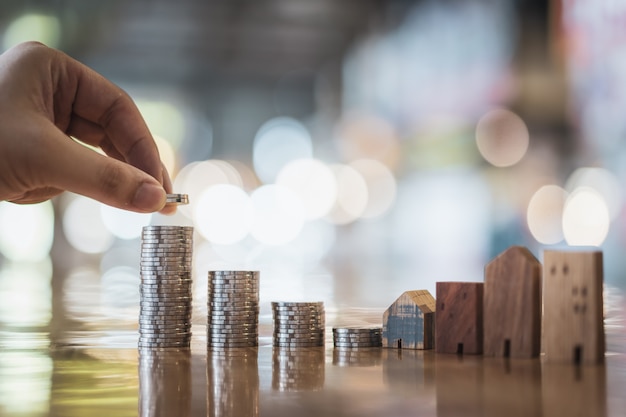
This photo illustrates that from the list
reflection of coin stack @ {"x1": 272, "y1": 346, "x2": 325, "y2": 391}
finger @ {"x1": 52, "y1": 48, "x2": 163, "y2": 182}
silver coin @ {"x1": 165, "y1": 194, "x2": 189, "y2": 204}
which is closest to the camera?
reflection of coin stack @ {"x1": 272, "y1": 346, "x2": 325, "y2": 391}

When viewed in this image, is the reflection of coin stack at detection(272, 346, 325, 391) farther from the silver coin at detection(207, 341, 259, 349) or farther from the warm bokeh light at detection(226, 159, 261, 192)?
the warm bokeh light at detection(226, 159, 261, 192)

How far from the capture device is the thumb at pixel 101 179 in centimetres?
133

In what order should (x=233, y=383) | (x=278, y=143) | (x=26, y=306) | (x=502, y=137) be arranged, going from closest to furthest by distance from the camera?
(x=233, y=383) < (x=26, y=306) < (x=502, y=137) < (x=278, y=143)

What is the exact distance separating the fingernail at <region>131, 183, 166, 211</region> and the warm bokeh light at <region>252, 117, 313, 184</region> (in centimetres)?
1249

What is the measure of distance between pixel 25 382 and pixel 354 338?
63cm

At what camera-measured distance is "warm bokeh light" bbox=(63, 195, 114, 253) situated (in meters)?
13.8

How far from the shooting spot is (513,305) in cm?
134

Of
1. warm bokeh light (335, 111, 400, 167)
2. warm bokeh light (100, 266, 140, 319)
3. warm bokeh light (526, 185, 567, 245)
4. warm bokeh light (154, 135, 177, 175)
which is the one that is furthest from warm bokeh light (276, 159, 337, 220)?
warm bokeh light (100, 266, 140, 319)

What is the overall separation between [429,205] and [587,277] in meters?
12.3

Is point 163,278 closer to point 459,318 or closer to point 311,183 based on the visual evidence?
point 459,318

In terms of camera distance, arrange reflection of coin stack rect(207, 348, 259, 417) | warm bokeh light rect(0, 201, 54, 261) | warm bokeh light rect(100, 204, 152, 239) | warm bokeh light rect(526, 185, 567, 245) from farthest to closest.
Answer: warm bokeh light rect(100, 204, 152, 239) → warm bokeh light rect(0, 201, 54, 261) → warm bokeh light rect(526, 185, 567, 245) → reflection of coin stack rect(207, 348, 259, 417)

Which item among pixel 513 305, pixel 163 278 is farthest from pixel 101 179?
pixel 513 305

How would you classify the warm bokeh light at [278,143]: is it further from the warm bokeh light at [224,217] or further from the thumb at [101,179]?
the thumb at [101,179]

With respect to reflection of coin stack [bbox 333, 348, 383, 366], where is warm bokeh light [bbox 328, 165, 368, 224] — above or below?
above
